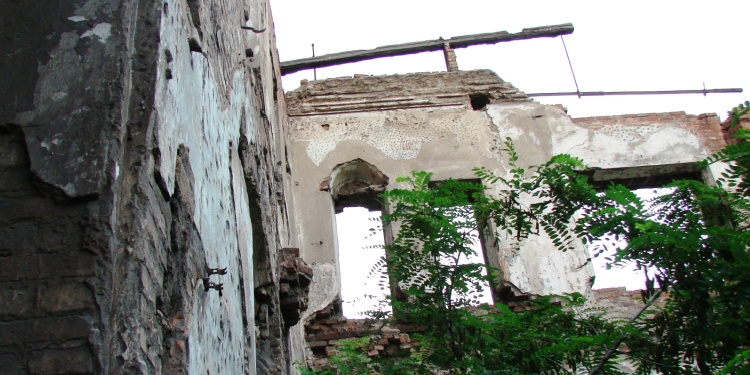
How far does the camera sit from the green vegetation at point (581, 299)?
5.32 m

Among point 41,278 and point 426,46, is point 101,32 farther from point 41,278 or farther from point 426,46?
point 426,46

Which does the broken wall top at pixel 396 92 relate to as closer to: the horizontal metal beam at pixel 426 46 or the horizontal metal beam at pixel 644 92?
the horizontal metal beam at pixel 426 46

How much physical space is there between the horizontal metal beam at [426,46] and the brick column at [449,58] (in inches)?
2.4

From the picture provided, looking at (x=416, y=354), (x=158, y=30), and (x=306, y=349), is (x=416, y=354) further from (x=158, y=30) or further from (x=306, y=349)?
(x=158, y=30)

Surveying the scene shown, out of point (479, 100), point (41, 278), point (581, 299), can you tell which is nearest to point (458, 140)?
point (479, 100)

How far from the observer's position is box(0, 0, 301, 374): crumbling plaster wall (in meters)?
1.87

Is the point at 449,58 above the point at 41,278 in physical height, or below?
above

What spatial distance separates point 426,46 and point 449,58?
1.31 ft

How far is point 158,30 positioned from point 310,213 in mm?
7105

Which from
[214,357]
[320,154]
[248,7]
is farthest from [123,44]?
[320,154]

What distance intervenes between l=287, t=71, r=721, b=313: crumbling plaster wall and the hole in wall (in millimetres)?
45

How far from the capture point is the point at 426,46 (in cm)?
1167

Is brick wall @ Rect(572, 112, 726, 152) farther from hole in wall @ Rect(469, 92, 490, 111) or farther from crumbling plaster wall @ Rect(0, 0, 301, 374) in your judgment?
crumbling plaster wall @ Rect(0, 0, 301, 374)

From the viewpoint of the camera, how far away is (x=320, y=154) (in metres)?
10.1
